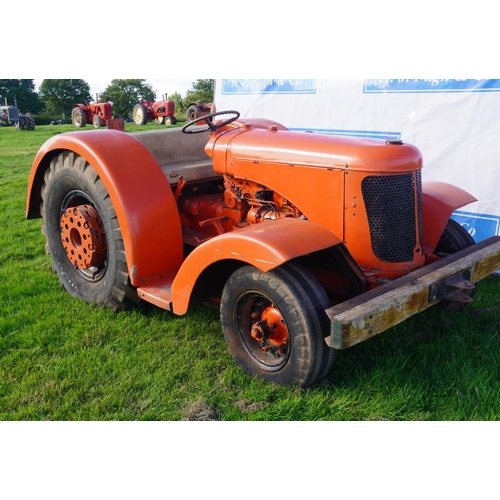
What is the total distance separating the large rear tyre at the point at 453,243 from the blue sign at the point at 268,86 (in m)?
3.29

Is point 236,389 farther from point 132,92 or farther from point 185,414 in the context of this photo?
point 132,92

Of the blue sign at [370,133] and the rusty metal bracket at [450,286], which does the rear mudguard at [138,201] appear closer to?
the rusty metal bracket at [450,286]

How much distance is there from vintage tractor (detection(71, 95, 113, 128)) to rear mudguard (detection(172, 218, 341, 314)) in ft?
63.3

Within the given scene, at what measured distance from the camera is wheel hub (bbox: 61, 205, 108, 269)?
4.35 meters

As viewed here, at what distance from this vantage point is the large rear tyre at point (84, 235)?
4188mm

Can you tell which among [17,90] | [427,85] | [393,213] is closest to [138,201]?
[393,213]

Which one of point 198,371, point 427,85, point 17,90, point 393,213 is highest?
point 17,90

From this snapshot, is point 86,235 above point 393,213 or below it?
below

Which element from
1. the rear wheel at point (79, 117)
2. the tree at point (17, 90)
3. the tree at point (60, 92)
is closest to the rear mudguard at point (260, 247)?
the tree at point (17, 90)

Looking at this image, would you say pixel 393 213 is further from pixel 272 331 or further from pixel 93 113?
pixel 93 113

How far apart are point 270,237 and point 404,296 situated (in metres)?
0.86

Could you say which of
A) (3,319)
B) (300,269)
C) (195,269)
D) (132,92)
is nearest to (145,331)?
(195,269)

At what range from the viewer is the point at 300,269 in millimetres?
3271

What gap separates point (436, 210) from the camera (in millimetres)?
4164
